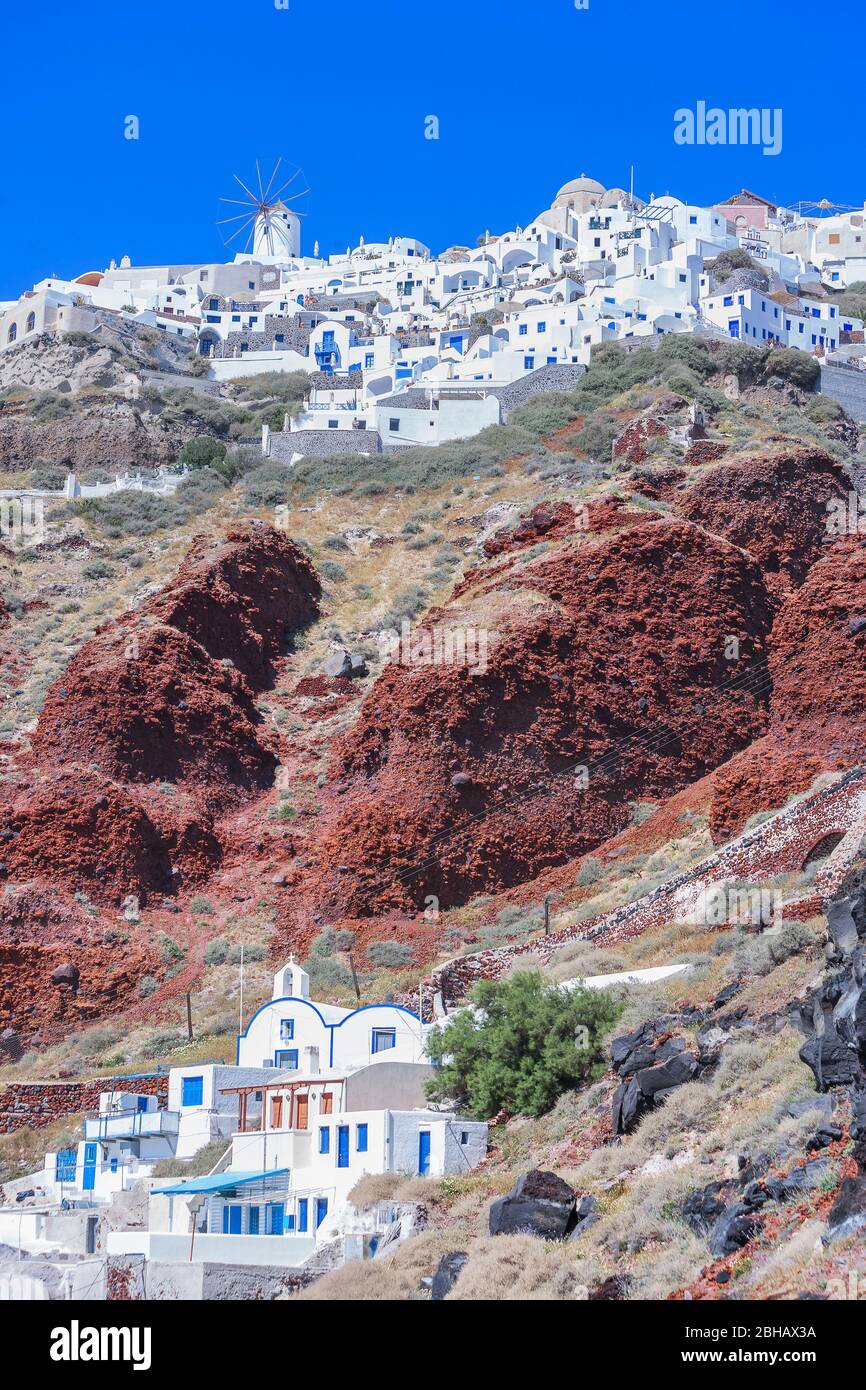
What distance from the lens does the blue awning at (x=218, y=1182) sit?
1106 inches

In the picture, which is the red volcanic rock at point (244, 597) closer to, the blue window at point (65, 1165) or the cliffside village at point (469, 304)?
the cliffside village at point (469, 304)

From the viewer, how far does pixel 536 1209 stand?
73.8 ft

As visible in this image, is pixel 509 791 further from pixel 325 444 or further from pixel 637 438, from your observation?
pixel 325 444

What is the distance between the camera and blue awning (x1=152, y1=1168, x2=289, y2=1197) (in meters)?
28.1

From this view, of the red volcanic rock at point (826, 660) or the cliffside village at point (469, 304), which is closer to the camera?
the red volcanic rock at point (826, 660)

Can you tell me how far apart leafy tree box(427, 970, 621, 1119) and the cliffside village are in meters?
43.5

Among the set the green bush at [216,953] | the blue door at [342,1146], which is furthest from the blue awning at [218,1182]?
the green bush at [216,953]

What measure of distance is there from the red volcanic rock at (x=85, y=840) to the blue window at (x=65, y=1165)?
1097 centimetres

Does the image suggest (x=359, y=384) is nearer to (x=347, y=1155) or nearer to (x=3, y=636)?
(x=3, y=636)

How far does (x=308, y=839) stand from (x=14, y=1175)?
13988 millimetres

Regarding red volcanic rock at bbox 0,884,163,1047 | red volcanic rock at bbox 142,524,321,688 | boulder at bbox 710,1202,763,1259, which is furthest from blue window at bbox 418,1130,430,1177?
red volcanic rock at bbox 142,524,321,688

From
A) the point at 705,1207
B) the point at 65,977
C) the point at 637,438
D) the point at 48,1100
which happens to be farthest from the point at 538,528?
the point at 705,1207

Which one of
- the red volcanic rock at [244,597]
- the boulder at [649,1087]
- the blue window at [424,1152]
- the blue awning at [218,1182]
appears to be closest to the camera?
the boulder at [649,1087]
